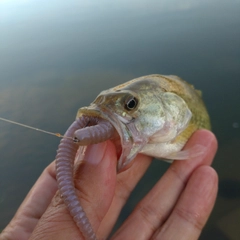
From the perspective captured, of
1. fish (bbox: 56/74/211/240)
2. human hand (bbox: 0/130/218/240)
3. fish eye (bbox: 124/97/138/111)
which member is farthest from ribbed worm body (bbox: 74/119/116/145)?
fish eye (bbox: 124/97/138/111)

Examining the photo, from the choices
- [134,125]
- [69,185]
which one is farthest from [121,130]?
[69,185]

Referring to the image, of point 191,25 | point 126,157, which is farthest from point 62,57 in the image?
point 126,157

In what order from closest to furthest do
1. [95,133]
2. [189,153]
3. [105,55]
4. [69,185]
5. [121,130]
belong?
[69,185], [95,133], [121,130], [189,153], [105,55]

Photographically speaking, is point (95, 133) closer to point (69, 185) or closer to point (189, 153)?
point (69, 185)

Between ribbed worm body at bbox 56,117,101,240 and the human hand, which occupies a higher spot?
ribbed worm body at bbox 56,117,101,240

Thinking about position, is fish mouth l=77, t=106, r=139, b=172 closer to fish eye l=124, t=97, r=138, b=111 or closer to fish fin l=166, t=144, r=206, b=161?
fish eye l=124, t=97, r=138, b=111

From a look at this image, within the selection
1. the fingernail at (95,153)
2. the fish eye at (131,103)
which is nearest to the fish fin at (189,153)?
the fish eye at (131,103)

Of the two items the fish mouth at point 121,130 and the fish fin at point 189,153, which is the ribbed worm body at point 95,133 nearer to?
the fish mouth at point 121,130
